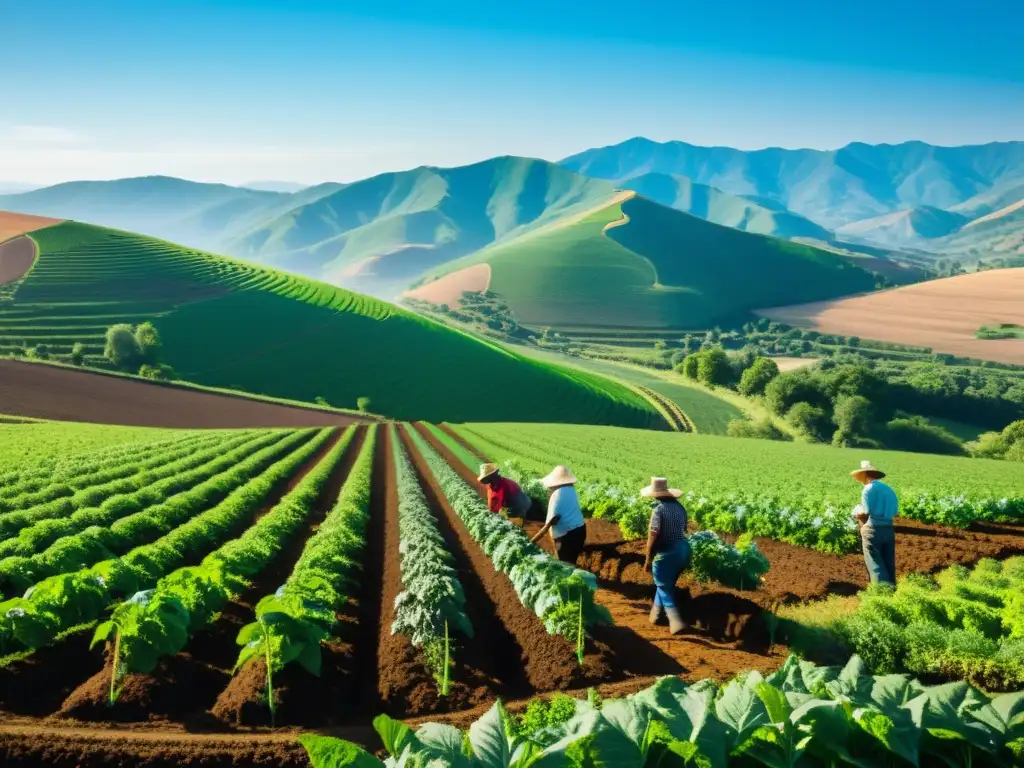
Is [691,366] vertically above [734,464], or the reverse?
[691,366]

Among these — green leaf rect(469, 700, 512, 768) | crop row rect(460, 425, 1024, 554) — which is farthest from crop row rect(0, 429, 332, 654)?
crop row rect(460, 425, 1024, 554)

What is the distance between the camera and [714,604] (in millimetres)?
11195

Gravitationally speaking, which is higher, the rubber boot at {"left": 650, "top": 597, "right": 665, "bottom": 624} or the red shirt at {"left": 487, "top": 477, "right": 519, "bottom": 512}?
the red shirt at {"left": 487, "top": 477, "right": 519, "bottom": 512}

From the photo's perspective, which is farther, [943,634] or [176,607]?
[176,607]

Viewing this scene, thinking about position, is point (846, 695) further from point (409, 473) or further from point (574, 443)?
point (574, 443)

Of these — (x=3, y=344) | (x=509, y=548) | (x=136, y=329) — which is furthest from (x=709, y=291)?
(x=509, y=548)

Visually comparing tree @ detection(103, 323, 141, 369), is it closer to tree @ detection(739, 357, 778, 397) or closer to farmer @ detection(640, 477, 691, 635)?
tree @ detection(739, 357, 778, 397)

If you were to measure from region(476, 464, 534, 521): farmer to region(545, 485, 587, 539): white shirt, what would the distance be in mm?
2504

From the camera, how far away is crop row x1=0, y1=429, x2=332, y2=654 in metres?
9.10

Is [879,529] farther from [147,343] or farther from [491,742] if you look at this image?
[147,343]

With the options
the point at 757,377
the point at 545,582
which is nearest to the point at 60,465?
the point at 545,582

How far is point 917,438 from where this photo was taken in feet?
259

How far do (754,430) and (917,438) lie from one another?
19438mm

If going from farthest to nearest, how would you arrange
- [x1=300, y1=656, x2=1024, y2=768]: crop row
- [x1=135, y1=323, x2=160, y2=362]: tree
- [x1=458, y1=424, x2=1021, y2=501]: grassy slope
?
[x1=135, y1=323, x2=160, y2=362]: tree
[x1=458, y1=424, x2=1021, y2=501]: grassy slope
[x1=300, y1=656, x2=1024, y2=768]: crop row
